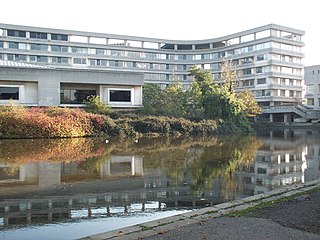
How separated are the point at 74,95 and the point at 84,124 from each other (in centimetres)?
994

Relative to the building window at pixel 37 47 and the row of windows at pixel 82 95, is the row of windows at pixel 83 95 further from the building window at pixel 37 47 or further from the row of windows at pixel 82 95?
the building window at pixel 37 47

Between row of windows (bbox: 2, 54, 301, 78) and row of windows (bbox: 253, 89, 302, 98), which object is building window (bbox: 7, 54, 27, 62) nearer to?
row of windows (bbox: 2, 54, 301, 78)

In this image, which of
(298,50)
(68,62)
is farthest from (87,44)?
(298,50)

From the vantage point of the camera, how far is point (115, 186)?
9.78 m

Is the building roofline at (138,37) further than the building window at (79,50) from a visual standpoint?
No

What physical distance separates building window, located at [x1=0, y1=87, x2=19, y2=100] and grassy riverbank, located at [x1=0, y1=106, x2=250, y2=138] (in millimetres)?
4776

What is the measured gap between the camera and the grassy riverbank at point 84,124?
83.9 ft

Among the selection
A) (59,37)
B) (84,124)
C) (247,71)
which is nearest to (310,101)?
(247,71)

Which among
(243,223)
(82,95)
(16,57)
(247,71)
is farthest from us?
(247,71)

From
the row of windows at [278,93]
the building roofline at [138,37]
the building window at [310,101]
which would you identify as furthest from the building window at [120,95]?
the building window at [310,101]

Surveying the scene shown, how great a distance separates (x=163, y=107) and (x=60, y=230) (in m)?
35.4

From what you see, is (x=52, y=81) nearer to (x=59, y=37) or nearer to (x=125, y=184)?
(x=125, y=184)

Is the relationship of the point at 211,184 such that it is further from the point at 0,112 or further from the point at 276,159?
the point at 0,112

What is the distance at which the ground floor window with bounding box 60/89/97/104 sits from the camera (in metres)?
36.9
